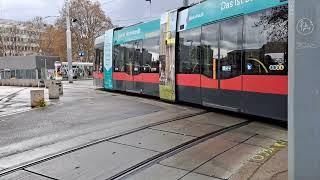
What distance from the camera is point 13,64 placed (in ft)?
187

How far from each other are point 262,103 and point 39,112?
774 cm

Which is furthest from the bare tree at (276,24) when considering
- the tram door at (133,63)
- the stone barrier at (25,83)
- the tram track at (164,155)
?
the stone barrier at (25,83)

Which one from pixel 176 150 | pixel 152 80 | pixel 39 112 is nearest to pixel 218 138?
pixel 176 150

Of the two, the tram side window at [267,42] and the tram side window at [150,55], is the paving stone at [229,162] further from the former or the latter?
the tram side window at [150,55]

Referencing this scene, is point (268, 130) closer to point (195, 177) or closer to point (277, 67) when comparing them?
point (277, 67)

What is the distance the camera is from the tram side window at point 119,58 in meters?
20.4

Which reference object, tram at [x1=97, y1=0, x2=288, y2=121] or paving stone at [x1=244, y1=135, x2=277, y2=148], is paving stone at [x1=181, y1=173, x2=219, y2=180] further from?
tram at [x1=97, y1=0, x2=288, y2=121]

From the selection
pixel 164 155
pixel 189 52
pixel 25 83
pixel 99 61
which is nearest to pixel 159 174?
pixel 164 155

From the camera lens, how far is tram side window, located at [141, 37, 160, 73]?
1667 cm

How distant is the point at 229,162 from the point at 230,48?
485 centimetres

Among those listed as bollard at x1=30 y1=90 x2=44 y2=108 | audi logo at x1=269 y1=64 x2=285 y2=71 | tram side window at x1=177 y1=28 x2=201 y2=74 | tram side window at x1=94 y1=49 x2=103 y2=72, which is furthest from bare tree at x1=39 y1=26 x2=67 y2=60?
audi logo at x1=269 y1=64 x2=285 y2=71

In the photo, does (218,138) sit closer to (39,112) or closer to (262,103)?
(262,103)

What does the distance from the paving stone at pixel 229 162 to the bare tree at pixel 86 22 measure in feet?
212

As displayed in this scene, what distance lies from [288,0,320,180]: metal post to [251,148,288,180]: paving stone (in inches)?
65.6
